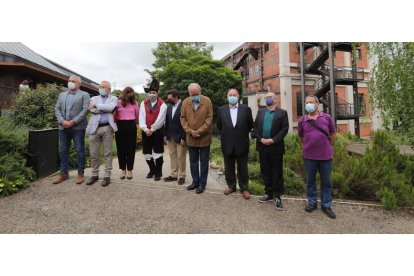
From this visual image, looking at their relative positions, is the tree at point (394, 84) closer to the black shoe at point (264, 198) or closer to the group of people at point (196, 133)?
the group of people at point (196, 133)

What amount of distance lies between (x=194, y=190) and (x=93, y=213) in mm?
1748

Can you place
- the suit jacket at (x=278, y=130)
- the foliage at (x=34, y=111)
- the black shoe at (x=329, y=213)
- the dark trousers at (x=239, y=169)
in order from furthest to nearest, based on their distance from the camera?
the foliage at (x=34, y=111) < the dark trousers at (x=239, y=169) < the suit jacket at (x=278, y=130) < the black shoe at (x=329, y=213)

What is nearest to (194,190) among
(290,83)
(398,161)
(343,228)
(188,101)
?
(188,101)

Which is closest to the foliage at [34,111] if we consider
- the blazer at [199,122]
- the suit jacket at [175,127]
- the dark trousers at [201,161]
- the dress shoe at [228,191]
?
the suit jacket at [175,127]

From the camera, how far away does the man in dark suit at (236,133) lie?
4262mm

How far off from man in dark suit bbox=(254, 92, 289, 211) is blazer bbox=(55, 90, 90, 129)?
3.21 metres

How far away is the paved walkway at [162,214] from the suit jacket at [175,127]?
0.98 metres

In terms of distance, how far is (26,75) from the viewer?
1306 cm

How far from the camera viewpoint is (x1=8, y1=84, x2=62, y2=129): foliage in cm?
684

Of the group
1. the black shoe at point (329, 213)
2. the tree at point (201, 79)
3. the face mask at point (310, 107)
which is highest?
the tree at point (201, 79)

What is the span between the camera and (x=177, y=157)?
5.06 meters

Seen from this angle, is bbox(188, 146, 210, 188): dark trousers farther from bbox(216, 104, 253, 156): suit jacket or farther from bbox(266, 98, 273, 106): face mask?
bbox(266, 98, 273, 106): face mask

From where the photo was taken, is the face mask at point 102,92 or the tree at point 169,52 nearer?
the face mask at point 102,92

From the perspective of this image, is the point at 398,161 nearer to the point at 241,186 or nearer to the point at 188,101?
the point at 241,186
